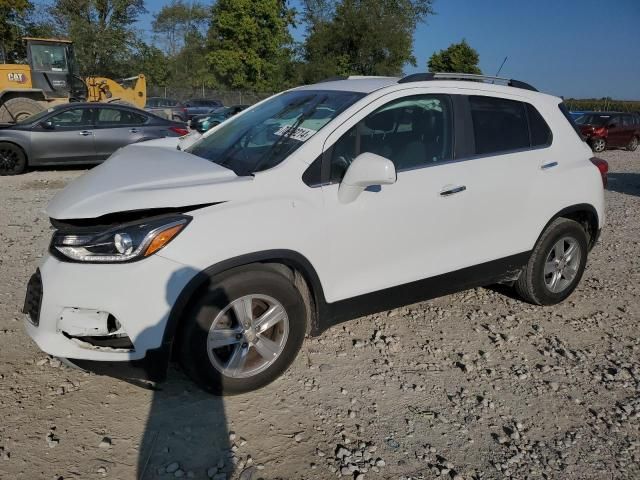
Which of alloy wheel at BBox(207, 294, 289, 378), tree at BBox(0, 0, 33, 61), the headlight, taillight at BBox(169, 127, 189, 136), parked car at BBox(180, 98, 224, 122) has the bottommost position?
alloy wheel at BBox(207, 294, 289, 378)

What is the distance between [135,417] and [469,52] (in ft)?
166

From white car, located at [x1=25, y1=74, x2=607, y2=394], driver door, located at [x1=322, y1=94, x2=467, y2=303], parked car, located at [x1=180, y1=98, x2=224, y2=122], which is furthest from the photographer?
parked car, located at [x1=180, y1=98, x2=224, y2=122]

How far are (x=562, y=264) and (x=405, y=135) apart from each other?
1.89m

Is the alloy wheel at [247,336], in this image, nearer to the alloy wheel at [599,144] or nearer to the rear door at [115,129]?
the rear door at [115,129]

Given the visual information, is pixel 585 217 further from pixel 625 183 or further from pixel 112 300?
pixel 625 183

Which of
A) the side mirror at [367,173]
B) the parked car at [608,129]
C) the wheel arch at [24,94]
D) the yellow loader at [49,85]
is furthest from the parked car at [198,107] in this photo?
the side mirror at [367,173]

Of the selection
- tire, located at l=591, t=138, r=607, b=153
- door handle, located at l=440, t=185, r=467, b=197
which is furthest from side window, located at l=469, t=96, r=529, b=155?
tire, located at l=591, t=138, r=607, b=153

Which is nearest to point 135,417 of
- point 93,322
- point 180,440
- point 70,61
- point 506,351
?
point 180,440

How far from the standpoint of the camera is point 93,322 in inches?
101

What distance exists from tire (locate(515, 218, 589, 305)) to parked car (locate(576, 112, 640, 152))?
1630 centimetres

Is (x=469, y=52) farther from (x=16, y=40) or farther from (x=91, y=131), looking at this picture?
(x=91, y=131)

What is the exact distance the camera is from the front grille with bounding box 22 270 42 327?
267 centimetres

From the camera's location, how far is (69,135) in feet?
33.9

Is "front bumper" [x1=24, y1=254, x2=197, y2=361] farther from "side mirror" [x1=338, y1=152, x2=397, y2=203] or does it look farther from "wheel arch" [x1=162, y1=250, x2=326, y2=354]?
"side mirror" [x1=338, y1=152, x2=397, y2=203]
